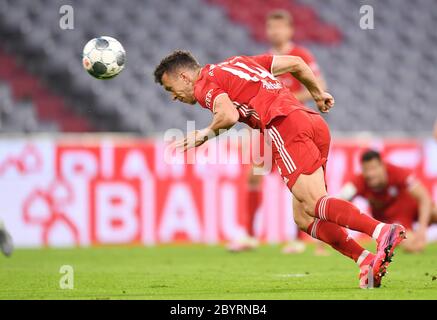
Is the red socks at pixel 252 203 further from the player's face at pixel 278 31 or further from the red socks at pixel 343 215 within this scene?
the red socks at pixel 343 215

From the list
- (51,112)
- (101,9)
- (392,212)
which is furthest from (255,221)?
(101,9)

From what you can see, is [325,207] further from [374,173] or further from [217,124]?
[374,173]

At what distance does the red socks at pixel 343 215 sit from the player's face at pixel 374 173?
10.7 feet

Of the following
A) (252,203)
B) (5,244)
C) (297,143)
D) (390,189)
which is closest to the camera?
(297,143)

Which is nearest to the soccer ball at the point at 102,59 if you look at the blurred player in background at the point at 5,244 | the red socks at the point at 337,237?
the red socks at the point at 337,237

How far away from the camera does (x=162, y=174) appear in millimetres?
10375

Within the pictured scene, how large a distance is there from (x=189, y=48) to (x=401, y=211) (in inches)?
218

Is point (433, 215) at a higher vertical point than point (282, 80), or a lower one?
lower

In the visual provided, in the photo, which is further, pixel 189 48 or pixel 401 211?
pixel 189 48

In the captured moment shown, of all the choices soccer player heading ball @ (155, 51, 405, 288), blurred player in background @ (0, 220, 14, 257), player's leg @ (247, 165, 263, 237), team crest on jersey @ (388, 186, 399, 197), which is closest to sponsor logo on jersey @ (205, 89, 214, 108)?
soccer player heading ball @ (155, 51, 405, 288)

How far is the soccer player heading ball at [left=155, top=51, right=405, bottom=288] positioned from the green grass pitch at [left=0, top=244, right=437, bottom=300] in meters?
0.30

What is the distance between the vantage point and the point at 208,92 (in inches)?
215

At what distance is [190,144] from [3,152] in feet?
17.8

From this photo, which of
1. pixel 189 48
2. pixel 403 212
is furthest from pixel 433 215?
pixel 189 48
